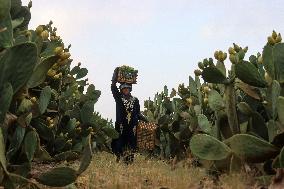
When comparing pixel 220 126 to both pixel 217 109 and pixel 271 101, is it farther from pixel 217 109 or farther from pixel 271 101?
pixel 271 101

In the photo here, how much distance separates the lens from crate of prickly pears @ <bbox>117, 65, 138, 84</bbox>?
6.96 m

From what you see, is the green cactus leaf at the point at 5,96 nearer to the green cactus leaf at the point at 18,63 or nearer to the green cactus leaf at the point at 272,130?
the green cactus leaf at the point at 18,63

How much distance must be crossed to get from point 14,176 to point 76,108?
3.01 m

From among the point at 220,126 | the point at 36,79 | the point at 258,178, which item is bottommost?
the point at 258,178

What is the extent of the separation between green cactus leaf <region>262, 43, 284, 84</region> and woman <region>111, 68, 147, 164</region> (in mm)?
3128

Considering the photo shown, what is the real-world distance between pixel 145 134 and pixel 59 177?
13.6 ft

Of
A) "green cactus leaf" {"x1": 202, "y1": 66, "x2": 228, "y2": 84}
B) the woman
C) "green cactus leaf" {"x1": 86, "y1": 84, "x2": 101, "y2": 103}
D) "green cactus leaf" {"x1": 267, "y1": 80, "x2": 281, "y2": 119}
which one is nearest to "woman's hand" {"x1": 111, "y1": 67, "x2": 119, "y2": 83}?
the woman

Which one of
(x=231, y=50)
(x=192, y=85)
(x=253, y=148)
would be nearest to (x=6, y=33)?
(x=253, y=148)

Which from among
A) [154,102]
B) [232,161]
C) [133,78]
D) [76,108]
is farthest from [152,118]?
[232,161]

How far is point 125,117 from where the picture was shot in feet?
22.9

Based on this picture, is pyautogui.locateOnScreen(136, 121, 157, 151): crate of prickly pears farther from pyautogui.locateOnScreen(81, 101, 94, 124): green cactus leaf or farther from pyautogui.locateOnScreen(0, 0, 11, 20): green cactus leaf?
pyautogui.locateOnScreen(0, 0, 11, 20): green cactus leaf

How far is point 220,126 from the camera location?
15.5 feet

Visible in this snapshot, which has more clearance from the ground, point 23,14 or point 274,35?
point 23,14

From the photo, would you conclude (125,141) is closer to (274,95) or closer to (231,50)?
(231,50)
